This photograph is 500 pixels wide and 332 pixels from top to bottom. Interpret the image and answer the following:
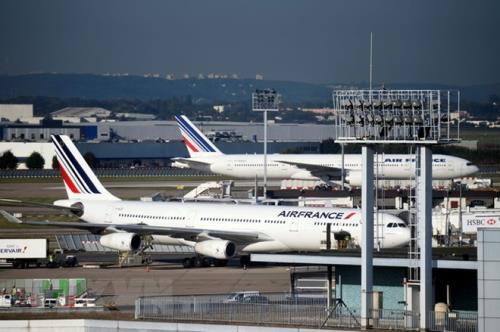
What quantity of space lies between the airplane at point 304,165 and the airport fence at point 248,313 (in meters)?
92.3

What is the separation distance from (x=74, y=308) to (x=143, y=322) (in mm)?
8889

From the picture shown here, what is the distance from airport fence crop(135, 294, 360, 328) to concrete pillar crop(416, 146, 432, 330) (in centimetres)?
239

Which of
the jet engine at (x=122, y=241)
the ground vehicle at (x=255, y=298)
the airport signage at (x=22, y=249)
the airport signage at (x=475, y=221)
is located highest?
the airport signage at (x=475, y=221)

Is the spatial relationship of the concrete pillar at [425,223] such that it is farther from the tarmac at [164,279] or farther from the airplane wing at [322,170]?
the airplane wing at [322,170]

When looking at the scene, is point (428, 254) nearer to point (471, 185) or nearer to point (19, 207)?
point (19, 207)

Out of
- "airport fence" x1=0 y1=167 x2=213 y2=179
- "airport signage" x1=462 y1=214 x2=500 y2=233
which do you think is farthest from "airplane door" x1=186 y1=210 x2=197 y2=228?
"airport fence" x1=0 y1=167 x2=213 y2=179

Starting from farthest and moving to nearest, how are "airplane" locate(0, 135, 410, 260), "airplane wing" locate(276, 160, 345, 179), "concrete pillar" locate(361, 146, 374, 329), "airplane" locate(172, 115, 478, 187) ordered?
"airplane wing" locate(276, 160, 345, 179) < "airplane" locate(172, 115, 478, 187) < "airplane" locate(0, 135, 410, 260) < "concrete pillar" locate(361, 146, 374, 329)

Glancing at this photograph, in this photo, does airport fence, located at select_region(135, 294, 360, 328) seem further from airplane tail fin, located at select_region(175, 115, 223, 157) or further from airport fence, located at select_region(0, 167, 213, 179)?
airport fence, located at select_region(0, 167, 213, 179)

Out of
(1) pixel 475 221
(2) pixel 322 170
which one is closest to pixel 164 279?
(1) pixel 475 221

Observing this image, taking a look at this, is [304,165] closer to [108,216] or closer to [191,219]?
[108,216]

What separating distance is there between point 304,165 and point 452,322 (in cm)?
10801

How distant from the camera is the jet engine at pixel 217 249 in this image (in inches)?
2975

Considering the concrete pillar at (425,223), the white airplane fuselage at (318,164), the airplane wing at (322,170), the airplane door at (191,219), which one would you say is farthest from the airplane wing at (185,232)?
the airplane wing at (322,170)

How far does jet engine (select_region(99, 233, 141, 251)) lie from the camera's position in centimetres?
7725
